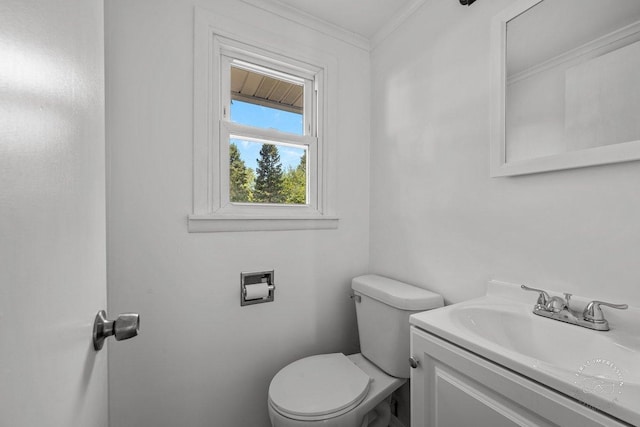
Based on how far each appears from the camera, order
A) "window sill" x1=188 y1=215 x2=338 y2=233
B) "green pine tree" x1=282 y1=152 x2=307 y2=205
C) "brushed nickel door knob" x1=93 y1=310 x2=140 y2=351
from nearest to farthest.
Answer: "brushed nickel door knob" x1=93 y1=310 x2=140 y2=351 < "window sill" x1=188 y1=215 x2=338 y2=233 < "green pine tree" x1=282 y1=152 x2=307 y2=205

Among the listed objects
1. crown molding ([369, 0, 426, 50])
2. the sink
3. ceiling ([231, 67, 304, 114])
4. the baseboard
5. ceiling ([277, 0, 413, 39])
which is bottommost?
the baseboard

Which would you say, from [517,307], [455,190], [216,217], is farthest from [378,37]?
[517,307]

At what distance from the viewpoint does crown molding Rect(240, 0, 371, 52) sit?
54.7 inches

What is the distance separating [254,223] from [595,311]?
1.28 m

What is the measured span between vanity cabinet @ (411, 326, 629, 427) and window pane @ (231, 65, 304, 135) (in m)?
1.23

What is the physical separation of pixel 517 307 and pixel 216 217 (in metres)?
1.24

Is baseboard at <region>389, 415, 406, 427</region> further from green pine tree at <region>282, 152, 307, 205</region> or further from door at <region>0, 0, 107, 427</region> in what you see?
door at <region>0, 0, 107, 427</region>

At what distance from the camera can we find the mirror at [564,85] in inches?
29.0

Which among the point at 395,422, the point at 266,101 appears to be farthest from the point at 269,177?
the point at 395,422

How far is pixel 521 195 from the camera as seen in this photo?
3.17 feet

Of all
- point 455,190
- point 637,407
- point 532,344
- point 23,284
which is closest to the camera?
point 23,284

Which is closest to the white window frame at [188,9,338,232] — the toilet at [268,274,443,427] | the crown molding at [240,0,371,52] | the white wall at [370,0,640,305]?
the crown molding at [240,0,371,52]

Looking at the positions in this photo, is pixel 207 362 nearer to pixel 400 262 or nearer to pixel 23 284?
pixel 400 262

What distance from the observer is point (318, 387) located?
3.62ft
